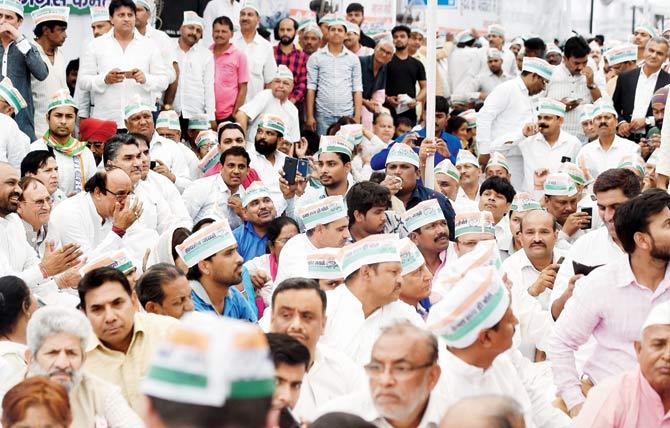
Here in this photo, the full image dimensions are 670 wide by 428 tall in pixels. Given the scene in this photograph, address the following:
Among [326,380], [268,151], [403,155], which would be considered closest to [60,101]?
[268,151]

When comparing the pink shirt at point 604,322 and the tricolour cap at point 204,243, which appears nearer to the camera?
the pink shirt at point 604,322

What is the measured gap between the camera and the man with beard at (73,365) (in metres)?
4.90

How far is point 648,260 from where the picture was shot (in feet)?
18.0

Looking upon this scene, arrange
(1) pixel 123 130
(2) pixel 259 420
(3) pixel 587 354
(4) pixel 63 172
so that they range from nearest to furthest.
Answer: (2) pixel 259 420 < (3) pixel 587 354 < (4) pixel 63 172 < (1) pixel 123 130

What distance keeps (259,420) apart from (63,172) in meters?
7.73

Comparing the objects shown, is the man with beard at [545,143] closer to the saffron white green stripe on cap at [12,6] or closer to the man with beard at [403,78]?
the man with beard at [403,78]

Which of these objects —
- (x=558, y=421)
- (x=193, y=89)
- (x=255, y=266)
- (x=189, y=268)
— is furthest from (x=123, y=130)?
(x=558, y=421)

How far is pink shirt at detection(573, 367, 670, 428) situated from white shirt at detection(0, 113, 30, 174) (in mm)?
5958

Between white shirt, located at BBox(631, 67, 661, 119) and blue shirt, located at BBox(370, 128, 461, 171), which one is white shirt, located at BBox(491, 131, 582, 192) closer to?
blue shirt, located at BBox(370, 128, 461, 171)

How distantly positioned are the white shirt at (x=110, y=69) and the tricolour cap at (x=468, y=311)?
689 centimetres

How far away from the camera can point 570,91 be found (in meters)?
13.4

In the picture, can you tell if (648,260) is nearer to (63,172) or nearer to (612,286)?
(612,286)

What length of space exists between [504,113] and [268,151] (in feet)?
9.22

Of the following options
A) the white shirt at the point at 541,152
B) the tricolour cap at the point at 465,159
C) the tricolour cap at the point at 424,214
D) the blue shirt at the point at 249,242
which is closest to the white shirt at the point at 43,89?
the blue shirt at the point at 249,242
